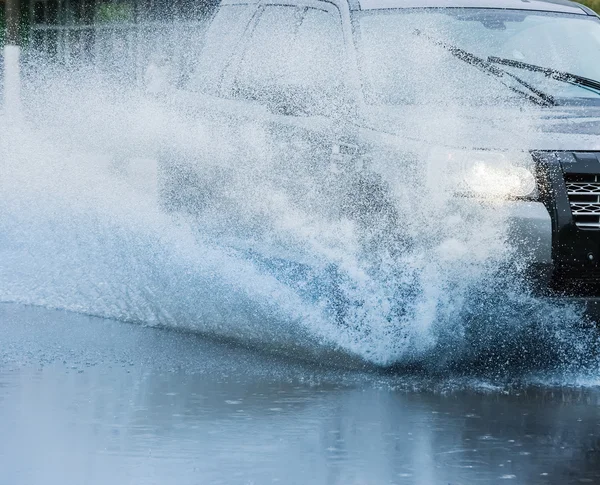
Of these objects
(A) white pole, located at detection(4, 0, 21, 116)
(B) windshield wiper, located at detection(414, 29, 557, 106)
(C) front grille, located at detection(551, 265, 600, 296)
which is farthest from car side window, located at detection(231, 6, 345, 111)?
(A) white pole, located at detection(4, 0, 21, 116)

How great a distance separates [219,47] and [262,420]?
384 cm

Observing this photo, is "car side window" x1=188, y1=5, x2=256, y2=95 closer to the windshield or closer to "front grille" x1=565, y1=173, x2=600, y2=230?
the windshield

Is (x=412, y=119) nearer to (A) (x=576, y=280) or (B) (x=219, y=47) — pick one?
(A) (x=576, y=280)

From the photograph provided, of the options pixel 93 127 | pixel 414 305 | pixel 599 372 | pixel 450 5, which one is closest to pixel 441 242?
pixel 414 305

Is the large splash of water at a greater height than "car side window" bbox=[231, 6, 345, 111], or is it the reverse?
"car side window" bbox=[231, 6, 345, 111]

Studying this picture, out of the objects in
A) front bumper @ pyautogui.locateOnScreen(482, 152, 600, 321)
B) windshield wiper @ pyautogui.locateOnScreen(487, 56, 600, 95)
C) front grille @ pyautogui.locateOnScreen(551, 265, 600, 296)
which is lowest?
front grille @ pyautogui.locateOnScreen(551, 265, 600, 296)

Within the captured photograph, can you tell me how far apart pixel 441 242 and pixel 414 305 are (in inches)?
13.0

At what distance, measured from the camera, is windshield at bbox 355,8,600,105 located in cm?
902

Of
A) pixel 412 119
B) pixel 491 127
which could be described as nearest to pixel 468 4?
pixel 412 119

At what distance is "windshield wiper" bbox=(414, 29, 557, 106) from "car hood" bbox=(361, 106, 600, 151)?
16 cm

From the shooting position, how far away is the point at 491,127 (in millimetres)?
8523

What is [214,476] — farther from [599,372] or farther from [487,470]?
[599,372]

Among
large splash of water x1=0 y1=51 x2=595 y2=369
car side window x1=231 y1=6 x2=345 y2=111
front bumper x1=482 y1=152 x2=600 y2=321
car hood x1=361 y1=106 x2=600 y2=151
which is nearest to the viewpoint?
front bumper x1=482 y1=152 x2=600 y2=321

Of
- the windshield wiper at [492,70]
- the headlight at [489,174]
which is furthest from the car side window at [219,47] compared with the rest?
the headlight at [489,174]
